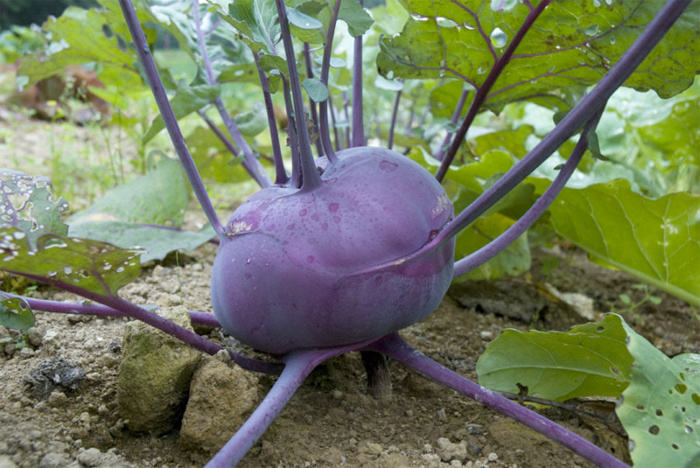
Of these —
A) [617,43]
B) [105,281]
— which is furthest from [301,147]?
[617,43]

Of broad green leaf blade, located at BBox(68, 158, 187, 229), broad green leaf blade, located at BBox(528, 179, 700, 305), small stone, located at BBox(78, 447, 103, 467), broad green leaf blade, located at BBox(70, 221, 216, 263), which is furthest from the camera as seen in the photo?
broad green leaf blade, located at BBox(68, 158, 187, 229)

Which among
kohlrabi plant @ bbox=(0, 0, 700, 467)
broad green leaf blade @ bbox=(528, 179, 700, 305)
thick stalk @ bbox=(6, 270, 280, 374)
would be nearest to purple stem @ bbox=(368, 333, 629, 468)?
kohlrabi plant @ bbox=(0, 0, 700, 467)

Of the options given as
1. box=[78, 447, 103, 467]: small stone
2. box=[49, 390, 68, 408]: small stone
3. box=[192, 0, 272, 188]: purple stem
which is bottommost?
box=[49, 390, 68, 408]: small stone

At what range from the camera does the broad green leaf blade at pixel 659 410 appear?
0.72 meters

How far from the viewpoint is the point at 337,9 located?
84 cm

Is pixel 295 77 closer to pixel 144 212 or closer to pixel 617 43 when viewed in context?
pixel 617 43

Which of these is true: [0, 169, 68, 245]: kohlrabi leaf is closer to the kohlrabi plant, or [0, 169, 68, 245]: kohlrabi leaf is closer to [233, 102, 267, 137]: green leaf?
the kohlrabi plant

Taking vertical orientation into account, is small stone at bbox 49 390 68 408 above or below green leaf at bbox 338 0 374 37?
below

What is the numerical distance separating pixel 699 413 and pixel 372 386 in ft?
1.52

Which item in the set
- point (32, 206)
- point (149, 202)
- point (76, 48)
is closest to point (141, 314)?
point (32, 206)

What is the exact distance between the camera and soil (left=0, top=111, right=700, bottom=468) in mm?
802

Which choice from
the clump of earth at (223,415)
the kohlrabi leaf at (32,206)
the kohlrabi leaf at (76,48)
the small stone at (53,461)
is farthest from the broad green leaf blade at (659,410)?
the kohlrabi leaf at (76,48)

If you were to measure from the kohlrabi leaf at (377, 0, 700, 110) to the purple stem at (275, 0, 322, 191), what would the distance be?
343 millimetres

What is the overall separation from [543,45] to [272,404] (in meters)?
0.74
